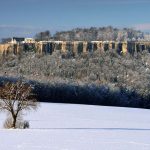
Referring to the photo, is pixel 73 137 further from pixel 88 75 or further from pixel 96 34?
pixel 96 34

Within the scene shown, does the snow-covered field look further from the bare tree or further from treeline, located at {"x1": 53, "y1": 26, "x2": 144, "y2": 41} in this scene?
treeline, located at {"x1": 53, "y1": 26, "x2": 144, "y2": 41}

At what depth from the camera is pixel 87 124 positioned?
29203mm

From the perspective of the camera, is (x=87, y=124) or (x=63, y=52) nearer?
(x=87, y=124)

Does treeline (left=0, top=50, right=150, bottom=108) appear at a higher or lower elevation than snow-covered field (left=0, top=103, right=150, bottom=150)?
lower

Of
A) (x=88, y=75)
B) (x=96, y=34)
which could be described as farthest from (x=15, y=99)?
(x=96, y=34)

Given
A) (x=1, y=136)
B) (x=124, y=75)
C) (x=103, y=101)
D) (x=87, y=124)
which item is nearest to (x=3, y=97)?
(x=1, y=136)

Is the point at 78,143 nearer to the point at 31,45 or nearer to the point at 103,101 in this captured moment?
the point at 103,101

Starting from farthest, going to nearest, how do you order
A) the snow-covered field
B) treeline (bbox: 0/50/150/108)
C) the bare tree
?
treeline (bbox: 0/50/150/108) → the bare tree → the snow-covered field

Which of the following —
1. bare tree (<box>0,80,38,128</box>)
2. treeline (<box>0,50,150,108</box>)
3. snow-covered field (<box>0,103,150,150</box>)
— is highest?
bare tree (<box>0,80,38,128</box>)

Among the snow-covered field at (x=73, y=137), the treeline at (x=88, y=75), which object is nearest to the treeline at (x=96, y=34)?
the treeline at (x=88, y=75)

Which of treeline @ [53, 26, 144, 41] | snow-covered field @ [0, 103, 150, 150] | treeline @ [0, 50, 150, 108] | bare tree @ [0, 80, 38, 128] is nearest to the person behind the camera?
snow-covered field @ [0, 103, 150, 150]

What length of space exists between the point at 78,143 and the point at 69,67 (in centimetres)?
7115

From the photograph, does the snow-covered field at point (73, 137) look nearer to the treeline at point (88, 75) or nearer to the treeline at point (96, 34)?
the treeline at point (88, 75)

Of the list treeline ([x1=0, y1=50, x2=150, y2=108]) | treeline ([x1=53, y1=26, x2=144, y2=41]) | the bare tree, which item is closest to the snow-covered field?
the bare tree
